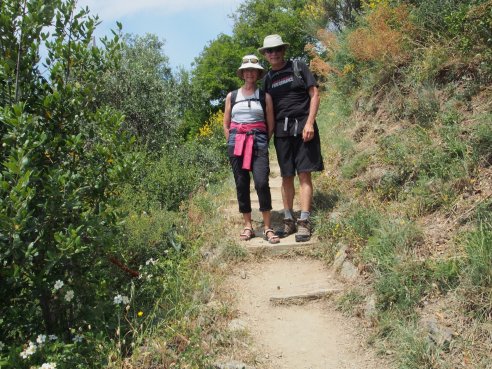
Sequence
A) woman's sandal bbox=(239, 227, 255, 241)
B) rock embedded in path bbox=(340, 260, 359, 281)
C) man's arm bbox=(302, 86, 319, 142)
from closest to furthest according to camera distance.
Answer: rock embedded in path bbox=(340, 260, 359, 281), man's arm bbox=(302, 86, 319, 142), woman's sandal bbox=(239, 227, 255, 241)

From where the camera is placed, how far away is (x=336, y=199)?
5.72 metres

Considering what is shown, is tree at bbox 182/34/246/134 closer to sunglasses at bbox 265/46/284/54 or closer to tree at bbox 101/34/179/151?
tree at bbox 101/34/179/151

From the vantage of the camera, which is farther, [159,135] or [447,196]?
[159,135]

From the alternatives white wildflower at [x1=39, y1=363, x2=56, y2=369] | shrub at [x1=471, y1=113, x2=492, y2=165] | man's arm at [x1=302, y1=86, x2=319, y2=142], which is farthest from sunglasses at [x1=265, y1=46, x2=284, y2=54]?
white wildflower at [x1=39, y1=363, x2=56, y2=369]

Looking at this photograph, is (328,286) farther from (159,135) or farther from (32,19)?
(159,135)

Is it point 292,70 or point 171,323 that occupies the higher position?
point 292,70

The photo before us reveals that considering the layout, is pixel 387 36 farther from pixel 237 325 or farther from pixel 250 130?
pixel 237 325

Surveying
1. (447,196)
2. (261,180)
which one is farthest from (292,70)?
(447,196)

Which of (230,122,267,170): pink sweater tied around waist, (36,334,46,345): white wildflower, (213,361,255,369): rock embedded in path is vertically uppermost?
(230,122,267,170): pink sweater tied around waist

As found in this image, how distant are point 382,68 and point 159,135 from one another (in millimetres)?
4790

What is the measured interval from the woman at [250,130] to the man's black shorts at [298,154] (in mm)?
222

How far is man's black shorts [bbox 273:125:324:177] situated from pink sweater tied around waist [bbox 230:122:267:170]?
382mm

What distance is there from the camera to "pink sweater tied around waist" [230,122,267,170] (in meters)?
4.98

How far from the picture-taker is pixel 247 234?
17.4 ft
